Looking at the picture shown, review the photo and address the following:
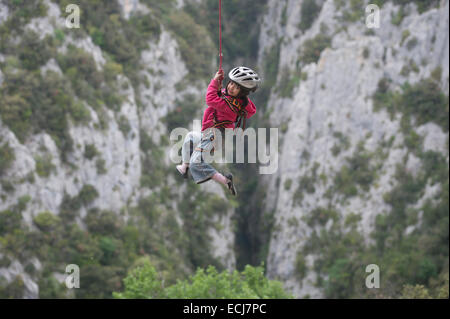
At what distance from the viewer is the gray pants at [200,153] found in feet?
37.9

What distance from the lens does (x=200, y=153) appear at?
462 inches

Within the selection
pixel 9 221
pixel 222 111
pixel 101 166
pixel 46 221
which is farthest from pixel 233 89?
pixel 101 166

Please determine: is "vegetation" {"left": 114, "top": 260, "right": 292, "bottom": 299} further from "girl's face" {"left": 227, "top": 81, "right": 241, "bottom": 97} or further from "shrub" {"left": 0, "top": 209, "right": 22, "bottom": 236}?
"girl's face" {"left": 227, "top": 81, "right": 241, "bottom": 97}

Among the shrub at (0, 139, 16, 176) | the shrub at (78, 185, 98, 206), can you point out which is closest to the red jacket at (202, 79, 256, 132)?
the shrub at (0, 139, 16, 176)

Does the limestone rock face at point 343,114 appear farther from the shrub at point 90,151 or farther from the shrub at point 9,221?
the shrub at point 9,221

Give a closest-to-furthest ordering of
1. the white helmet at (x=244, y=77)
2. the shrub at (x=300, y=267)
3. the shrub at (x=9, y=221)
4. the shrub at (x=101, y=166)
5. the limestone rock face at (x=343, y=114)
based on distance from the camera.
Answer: the white helmet at (x=244, y=77)
the shrub at (x=9, y=221)
the shrub at (x=101, y=166)
the limestone rock face at (x=343, y=114)
the shrub at (x=300, y=267)

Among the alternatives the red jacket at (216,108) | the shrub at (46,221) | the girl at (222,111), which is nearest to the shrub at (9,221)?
the shrub at (46,221)

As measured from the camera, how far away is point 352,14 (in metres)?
52.7

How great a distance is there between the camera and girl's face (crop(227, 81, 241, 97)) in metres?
11.5

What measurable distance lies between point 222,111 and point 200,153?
3.39 feet
